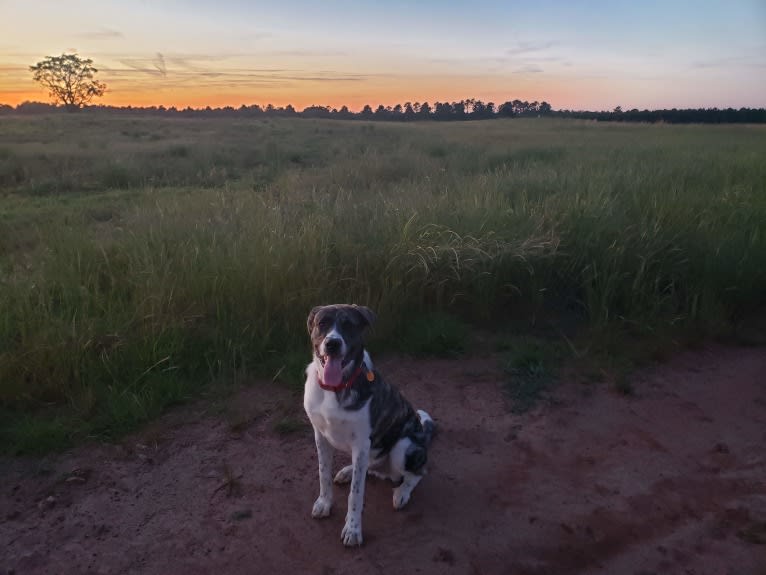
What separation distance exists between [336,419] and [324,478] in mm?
437

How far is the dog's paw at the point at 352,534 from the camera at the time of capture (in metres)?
3.26

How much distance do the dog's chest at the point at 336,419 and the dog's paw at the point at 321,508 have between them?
15.1 inches

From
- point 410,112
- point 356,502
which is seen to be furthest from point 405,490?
point 410,112

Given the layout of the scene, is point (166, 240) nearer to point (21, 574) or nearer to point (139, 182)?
point (21, 574)

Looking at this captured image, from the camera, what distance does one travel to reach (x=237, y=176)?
1520cm

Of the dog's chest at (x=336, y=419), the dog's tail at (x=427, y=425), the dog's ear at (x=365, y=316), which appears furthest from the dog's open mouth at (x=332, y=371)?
the dog's tail at (x=427, y=425)

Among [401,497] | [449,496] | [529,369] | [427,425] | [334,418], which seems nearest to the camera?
[334,418]

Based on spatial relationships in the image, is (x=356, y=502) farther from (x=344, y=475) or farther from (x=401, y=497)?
(x=344, y=475)

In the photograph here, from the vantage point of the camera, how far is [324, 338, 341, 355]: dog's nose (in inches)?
124

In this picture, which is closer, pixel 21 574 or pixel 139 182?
pixel 21 574

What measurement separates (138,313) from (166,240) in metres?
1.35

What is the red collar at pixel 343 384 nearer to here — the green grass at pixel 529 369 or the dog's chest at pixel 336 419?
the dog's chest at pixel 336 419

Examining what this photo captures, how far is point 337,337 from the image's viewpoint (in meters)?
3.16

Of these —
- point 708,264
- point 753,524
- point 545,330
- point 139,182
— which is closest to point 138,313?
point 545,330
